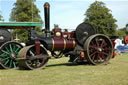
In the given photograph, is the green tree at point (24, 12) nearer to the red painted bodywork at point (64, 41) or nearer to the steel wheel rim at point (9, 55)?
the red painted bodywork at point (64, 41)

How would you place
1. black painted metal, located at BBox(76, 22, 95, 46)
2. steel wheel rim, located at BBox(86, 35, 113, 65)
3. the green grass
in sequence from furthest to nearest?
black painted metal, located at BBox(76, 22, 95, 46) < steel wheel rim, located at BBox(86, 35, 113, 65) < the green grass

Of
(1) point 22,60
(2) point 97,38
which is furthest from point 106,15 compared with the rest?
(1) point 22,60

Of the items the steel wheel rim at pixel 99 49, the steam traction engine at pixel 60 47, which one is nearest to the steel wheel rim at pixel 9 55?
the steam traction engine at pixel 60 47

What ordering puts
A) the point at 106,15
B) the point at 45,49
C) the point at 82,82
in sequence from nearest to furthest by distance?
the point at 82,82 < the point at 45,49 < the point at 106,15

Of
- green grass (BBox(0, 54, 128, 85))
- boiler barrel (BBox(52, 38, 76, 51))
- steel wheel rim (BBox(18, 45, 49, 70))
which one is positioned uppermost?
boiler barrel (BBox(52, 38, 76, 51))

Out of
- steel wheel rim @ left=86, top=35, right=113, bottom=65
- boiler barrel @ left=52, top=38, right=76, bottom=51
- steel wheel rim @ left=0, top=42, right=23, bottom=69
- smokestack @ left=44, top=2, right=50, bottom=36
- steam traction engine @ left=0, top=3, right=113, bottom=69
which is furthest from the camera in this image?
steel wheel rim @ left=86, top=35, right=113, bottom=65

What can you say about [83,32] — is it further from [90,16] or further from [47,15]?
[90,16]

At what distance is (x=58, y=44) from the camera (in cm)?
945

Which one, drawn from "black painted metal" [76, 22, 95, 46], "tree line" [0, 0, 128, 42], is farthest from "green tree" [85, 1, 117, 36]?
"black painted metal" [76, 22, 95, 46]

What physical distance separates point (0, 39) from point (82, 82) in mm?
5044

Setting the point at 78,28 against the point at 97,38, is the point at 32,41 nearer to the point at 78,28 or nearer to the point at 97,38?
the point at 78,28

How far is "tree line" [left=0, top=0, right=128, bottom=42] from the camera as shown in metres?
38.6

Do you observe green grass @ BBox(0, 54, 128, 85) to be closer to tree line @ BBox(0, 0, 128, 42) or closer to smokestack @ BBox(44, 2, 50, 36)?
smokestack @ BBox(44, 2, 50, 36)

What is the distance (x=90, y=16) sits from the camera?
151ft
